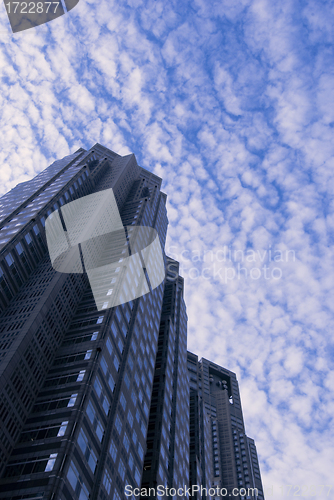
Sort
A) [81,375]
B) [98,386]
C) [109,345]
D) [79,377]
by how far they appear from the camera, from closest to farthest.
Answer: [98,386], [79,377], [81,375], [109,345]

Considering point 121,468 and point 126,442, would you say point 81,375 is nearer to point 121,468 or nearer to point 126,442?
point 126,442

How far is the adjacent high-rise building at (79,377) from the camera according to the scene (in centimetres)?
6203

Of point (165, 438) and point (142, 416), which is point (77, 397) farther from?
point (165, 438)

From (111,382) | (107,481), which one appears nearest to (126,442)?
(111,382)

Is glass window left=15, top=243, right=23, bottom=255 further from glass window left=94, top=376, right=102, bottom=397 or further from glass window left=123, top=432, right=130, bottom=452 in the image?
glass window left=123, top=432, right=130, bottom=452

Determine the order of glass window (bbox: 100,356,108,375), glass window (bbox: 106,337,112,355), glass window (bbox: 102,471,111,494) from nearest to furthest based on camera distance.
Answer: glass window (bbox: 102,471,111,494)
glass window (bbox: 100,356,108,375)
glass window (bbox: 106,337,112,355)

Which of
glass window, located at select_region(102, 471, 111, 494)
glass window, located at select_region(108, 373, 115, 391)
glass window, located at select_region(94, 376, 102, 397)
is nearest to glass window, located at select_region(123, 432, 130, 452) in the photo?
glass window, located at select_region(108, 373, 115, 391)

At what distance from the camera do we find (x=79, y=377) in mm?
73562

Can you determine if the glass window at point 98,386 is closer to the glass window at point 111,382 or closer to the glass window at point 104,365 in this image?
the glass window at point 104,365

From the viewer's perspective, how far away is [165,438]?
317 ft

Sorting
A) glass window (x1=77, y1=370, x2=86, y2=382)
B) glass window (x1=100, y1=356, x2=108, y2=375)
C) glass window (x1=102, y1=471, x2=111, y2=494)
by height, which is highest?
glass window (x1=100, y1=356, x2=108, y2=375)

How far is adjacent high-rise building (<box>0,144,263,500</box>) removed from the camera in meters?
62.0

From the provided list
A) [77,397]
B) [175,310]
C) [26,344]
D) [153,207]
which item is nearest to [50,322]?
[26,344]

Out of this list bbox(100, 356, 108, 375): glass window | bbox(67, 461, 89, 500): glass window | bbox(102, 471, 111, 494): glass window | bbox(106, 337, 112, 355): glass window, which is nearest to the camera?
bbox(67, 461, 89, 500): glass window
